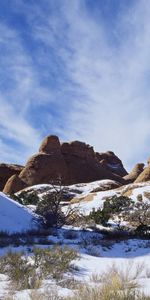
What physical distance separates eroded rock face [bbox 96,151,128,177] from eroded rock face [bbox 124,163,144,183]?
995cm

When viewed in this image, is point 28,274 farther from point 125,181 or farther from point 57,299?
point 125,181

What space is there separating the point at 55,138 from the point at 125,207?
4899 cm

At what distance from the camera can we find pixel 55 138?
8206 cm

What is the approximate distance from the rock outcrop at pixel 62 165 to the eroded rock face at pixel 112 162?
13478 millimetres

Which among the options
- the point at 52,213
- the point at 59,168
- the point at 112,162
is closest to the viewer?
the point at 52,213

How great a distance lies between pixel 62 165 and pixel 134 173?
20.6 meters

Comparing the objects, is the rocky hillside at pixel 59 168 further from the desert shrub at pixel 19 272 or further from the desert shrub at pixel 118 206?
the desert shrub at pixel 19 272

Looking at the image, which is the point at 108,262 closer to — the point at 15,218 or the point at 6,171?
the point at 15,218

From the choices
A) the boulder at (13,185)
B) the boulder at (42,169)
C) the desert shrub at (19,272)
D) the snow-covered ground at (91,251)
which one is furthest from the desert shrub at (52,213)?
the boulder at (42,169)

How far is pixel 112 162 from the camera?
356 feet

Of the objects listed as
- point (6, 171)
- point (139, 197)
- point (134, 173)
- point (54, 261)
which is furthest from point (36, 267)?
point (134, 173)

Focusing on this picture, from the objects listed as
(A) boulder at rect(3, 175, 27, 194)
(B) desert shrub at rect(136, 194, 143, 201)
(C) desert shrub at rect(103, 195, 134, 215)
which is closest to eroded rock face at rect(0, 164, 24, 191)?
(A) boulder at rect(3, 175, 27, 194)

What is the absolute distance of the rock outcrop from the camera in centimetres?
7550

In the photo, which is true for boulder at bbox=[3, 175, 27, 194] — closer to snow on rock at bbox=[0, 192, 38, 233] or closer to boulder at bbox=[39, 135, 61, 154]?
boulder at bbox=[39, 135, 61, 154]
